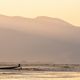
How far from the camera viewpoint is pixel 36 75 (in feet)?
21.3

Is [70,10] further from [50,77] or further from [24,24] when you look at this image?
[50,77]

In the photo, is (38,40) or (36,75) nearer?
(36,75)

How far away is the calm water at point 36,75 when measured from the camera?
6293mm

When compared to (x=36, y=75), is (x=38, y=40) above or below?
above

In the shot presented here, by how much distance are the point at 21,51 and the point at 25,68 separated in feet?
1.48

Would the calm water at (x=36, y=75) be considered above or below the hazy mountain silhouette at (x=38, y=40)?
below

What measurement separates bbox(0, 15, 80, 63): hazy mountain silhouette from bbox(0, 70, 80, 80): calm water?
445 mm

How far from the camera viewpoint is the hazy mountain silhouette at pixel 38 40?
7027 millimetres

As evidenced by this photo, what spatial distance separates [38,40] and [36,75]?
39.6 inches

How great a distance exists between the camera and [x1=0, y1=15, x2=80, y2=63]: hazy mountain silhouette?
7.03 m

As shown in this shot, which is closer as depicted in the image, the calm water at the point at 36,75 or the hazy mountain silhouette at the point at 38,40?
the calm water at the point at 36,75

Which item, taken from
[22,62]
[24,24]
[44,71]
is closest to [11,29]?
[24,24]

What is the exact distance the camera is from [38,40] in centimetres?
710

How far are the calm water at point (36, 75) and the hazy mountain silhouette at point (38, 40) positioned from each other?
1.46 feet
